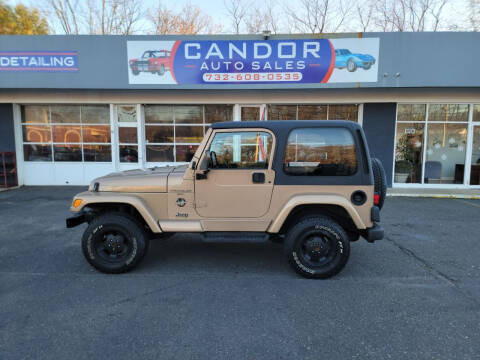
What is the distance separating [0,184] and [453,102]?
54.9ft

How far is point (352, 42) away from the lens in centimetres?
976

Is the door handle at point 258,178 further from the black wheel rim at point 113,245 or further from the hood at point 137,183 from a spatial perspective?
the black wheel rim at point 113,245

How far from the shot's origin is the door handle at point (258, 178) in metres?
3.96

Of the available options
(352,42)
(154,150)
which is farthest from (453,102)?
(154,150)


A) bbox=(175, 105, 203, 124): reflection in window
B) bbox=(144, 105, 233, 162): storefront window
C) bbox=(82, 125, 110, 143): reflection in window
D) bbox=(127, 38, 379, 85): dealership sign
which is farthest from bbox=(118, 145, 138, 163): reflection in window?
bbox=(127, 38, 379, 85): dealership sign

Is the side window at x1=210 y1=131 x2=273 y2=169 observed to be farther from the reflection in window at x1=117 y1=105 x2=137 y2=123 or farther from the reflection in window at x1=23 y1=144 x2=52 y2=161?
the reflection in window at x1=23 y1=144 x2=52 y2=161

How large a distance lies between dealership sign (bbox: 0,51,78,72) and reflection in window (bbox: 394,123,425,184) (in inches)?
458

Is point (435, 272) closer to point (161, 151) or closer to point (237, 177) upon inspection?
point (237, 177)

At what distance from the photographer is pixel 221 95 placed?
10953mm

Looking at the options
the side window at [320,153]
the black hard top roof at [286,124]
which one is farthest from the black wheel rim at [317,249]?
the black hard top roof at [286,124]

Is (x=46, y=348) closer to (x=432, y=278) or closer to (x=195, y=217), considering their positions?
(x=195, y=217)

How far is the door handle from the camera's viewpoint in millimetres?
3959

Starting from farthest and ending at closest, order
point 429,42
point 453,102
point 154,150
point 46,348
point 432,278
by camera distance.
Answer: point 154,150
point 453,102
point 429,42
point 432,278
point 46,348

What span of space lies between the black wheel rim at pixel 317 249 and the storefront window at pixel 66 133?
394 inches
